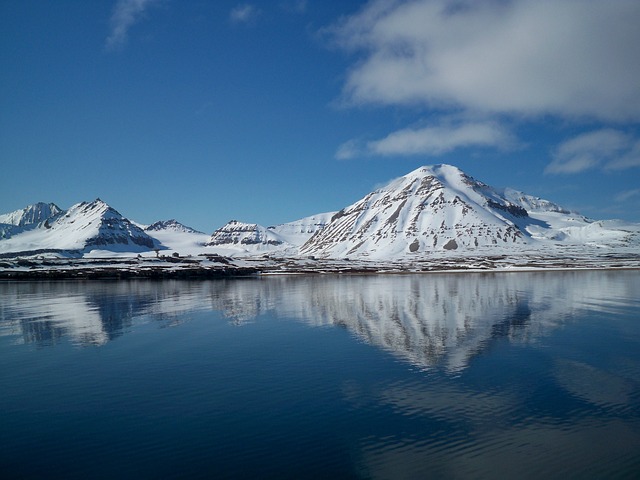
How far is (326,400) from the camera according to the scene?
1553cm

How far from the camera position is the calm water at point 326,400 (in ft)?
36.8

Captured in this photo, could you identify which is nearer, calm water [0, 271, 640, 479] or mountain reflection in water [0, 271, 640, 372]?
calm water [0, 271, 640, 479]

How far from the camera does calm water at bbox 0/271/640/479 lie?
36.8 ft

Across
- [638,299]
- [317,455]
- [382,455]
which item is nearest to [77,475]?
[317,455]

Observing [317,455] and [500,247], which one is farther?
[500,247]

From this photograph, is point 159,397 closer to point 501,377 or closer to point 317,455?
point 317,455

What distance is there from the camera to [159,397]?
16.1 metres

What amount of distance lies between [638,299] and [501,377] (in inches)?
1386

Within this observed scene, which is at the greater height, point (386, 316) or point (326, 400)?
point (386, 316)

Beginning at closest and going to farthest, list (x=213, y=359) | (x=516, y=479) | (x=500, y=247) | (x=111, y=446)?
(x=516, y=479)
(x=111, y=446)
(x=213, y=359)
(x=500, y=247)

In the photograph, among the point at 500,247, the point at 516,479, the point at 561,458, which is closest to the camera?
the point at 516,479

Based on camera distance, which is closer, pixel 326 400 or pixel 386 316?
pixel 326 400

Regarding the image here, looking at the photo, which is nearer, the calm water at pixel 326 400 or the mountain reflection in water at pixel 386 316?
the calm water at pixel 326 400

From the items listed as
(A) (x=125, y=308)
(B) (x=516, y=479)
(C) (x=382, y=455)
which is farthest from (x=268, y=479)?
(A) (x=125, y=308)
